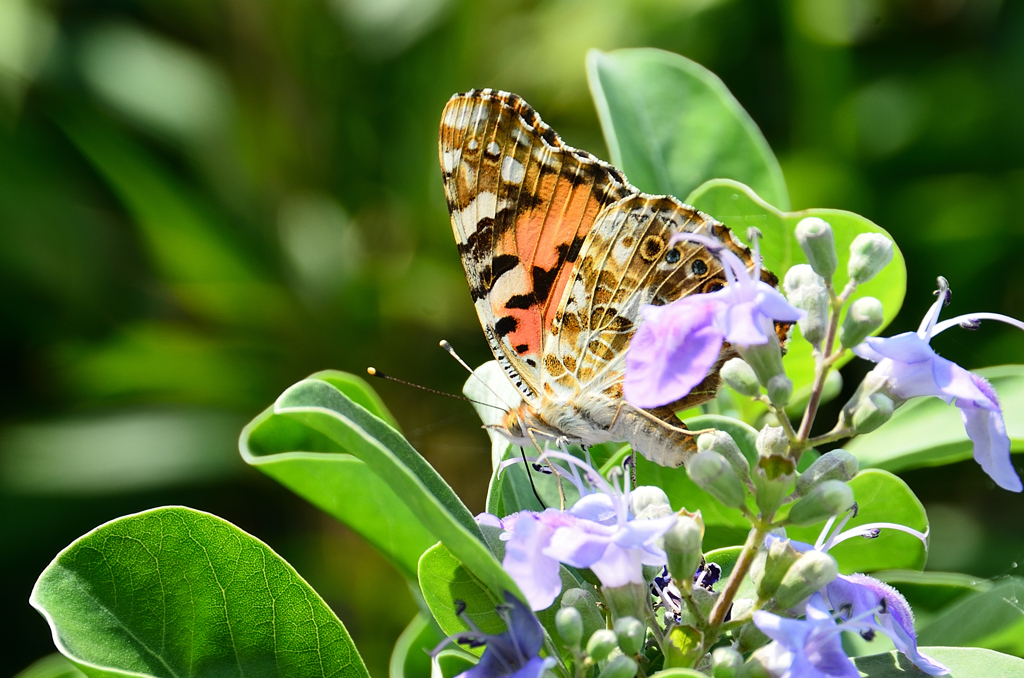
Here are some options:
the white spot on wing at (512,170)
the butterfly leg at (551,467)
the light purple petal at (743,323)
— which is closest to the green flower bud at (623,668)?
the light purple petal at (743,323)

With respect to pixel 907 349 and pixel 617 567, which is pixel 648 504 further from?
pixel 907 349

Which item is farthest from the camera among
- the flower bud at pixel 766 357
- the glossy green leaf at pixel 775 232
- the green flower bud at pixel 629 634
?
the glossy green leaf at pixel 775 232

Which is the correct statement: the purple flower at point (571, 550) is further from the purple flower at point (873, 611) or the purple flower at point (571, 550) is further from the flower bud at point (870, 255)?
the flower bud at point (870, 255)

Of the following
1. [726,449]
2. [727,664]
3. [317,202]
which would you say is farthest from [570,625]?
[317,202]

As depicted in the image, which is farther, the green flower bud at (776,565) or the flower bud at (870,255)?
the flower bud at (870,255)

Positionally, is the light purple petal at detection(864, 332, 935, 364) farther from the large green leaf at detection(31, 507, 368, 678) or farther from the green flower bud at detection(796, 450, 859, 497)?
the large green leaf at detection(31, 507, 368, 678)

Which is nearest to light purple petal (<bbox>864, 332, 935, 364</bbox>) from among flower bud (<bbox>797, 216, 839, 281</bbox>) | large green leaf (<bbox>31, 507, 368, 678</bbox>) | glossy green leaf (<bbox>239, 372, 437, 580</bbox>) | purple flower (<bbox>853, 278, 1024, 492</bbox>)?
purple flower (<bbox>853, 278, 1024, 492</bbox>)

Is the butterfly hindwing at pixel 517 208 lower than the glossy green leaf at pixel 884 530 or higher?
higher

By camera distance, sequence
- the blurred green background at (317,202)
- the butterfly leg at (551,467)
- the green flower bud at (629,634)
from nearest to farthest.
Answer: the green flower bud at (629,634)
the butterfly leg at (551,467)
the blurred green background at (317,202)
